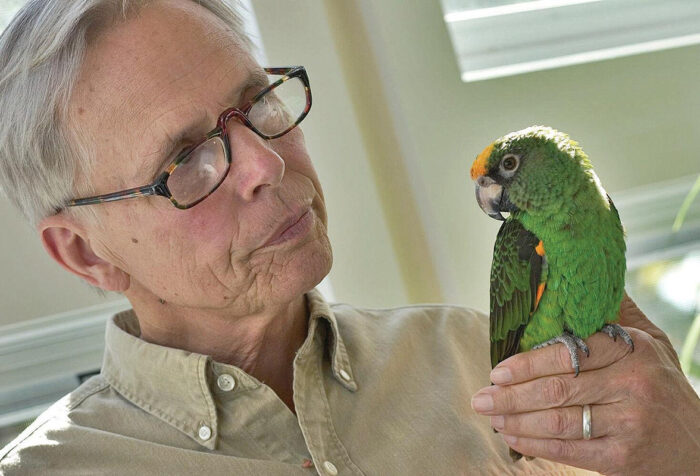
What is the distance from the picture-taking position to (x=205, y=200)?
3.47 ft

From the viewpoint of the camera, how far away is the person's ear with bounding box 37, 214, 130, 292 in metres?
1.17

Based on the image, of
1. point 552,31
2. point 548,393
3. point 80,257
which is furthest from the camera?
point 552,31

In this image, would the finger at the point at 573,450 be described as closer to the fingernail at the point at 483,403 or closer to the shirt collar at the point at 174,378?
the fingernail at the point at 483,403

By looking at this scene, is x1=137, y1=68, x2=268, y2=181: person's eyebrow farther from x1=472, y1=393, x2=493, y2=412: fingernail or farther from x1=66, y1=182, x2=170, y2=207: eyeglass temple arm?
x1=472, y1=393, x2=493, y2=412: fingernail

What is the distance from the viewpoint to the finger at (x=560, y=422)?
3.25 feet

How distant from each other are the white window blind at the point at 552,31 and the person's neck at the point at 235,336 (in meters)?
0.90

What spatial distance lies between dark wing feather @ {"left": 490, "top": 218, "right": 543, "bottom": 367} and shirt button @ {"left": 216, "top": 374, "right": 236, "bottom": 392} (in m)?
0.41

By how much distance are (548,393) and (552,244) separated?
21cm

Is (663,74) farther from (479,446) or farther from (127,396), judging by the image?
(127,396)

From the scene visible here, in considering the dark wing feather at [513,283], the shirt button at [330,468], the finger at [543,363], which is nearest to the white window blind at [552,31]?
the dark wing feather at [513,283]

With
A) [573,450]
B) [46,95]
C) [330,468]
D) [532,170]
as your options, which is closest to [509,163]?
[532,170]

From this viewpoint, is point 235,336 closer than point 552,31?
Yes

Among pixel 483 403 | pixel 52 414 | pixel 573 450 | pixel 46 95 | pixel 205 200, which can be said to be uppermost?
pixel 46 95

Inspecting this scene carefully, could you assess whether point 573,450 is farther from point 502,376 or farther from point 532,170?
point 532,170
